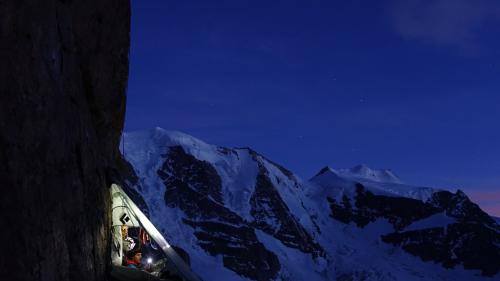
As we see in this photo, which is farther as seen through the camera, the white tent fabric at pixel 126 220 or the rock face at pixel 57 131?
the white tent fabric at pixel 126 220

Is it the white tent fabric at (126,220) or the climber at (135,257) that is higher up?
the white tent fabric at (126,220)

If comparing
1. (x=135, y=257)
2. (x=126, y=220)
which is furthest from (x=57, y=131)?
(x=135, y=257)

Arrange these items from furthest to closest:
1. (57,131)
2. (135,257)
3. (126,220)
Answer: (135,257), (126,220), (57,131)

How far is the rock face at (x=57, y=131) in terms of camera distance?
10.7 m

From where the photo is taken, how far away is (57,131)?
40.2ft

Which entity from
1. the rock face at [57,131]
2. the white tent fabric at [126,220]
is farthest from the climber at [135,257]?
the rock face at [57,131]

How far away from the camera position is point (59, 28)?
1288 cm

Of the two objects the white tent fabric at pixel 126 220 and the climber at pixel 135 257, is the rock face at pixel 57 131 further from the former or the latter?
the climber at pixel 135 257

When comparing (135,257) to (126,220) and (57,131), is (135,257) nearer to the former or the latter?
(126,220)

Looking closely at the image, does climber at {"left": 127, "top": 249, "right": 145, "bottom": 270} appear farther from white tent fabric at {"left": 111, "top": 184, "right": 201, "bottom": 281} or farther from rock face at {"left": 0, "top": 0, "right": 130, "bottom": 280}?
rock face at {"left": 0, "top": 0, "right": 130, "bottom": 280}

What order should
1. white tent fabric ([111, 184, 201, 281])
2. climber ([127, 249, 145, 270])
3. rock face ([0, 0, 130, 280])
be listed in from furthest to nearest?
1. climber ([127, 249, 145, 270])
2. white tent fabric ([111, 184, 201, 281])
3. rock face ([0, 0, 130, 280])

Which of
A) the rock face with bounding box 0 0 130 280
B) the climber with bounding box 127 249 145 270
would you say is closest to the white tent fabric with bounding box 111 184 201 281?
the climber with bounding box 127 249 145 270

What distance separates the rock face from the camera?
1066 centimetres

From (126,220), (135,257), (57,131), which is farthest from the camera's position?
(135,257)
